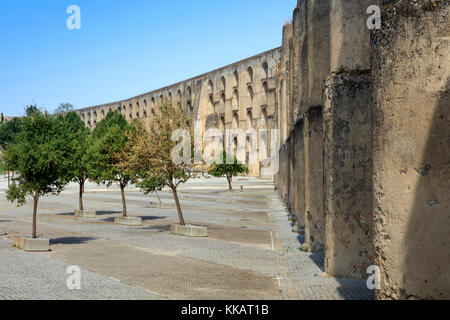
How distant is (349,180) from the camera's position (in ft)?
32.1

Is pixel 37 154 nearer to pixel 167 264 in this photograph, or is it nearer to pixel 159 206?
pixel 167 264

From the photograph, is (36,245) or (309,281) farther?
(36,245)

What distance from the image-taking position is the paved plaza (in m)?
8.45

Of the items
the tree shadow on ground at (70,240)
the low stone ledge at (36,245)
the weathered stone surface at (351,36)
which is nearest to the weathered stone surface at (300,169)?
the weathered stone surface at (351,36)

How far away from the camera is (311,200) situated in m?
12.8

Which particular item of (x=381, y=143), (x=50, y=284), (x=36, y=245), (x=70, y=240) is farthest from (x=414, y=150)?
(x=70, y=240)

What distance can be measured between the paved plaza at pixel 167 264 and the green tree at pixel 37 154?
171cm

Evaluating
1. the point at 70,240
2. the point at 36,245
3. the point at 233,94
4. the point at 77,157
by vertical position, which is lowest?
the point at 70,240

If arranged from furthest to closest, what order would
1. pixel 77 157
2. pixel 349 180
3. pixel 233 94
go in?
pixel 233 94 → pixel 77 157 → pixel 349 180

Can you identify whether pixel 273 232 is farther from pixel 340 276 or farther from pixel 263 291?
pixel 263 291

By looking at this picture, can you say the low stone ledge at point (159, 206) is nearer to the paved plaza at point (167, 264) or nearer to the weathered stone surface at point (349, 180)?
the paved plaza at point (167, 264)

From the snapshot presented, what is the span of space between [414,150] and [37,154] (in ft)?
33.6

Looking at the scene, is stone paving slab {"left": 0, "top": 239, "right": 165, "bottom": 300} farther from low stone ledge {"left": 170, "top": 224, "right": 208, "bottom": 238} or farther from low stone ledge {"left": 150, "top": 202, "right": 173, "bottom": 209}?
low stone ledge {"left": 150, "top": 202, "right": 173, "bottom": 209}
